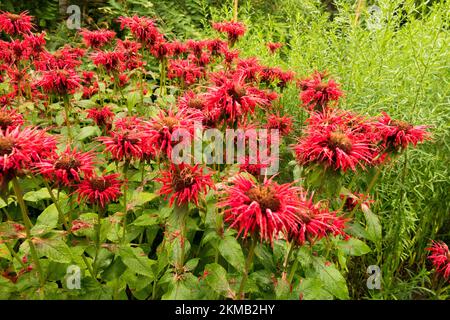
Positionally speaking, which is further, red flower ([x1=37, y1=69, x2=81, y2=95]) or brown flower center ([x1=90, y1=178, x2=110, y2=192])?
red flower ([x1=37, y1=69, x2=81, y2=95])

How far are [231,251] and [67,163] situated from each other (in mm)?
551

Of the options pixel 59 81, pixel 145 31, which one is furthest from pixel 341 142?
pixel 145 31

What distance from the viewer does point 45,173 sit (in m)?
1.13

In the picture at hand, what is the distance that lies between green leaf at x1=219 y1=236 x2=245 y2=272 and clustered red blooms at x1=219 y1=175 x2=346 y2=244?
0.22 m

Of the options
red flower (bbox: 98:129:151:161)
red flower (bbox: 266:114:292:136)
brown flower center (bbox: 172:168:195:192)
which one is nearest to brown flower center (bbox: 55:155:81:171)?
red flower (bbox: 98:129:151:161)

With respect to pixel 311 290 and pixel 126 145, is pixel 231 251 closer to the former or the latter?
pixel 311 290

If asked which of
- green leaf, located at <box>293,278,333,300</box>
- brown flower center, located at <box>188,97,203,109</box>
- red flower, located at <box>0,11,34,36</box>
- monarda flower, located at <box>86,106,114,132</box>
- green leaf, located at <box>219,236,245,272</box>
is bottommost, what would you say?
green leaf, located at <box>293,278,333,300</box>

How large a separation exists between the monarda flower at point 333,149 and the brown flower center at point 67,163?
0.67 meters

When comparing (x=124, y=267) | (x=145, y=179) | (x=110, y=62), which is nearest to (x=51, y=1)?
(x=110, y=62)

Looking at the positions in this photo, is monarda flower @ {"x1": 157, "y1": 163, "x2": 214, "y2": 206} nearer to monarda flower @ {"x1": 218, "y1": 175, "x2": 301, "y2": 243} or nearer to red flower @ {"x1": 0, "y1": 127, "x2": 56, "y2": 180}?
monarda flower @ {"x1": 218, "y1": 175, "x2": 301, "y2": 243}

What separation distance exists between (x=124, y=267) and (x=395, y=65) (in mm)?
1795

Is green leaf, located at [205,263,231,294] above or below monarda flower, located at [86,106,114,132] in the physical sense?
below

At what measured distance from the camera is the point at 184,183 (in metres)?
1.02

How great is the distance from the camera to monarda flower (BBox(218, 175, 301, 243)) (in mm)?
874
